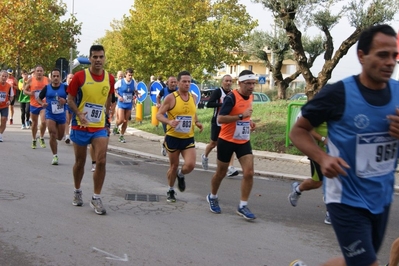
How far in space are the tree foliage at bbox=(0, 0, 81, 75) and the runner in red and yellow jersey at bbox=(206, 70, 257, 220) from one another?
30300 millimetres

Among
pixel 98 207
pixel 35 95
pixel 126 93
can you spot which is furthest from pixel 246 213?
pixel 126 93

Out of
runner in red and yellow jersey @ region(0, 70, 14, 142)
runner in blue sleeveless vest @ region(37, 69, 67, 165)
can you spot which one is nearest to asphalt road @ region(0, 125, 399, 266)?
runner in blue sleeveless vest @ region(37, 69, 67, 165)

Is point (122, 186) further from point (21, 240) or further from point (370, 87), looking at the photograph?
point (370, 87)

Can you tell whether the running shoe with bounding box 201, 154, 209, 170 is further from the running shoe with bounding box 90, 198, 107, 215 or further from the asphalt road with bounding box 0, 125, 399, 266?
the running shoe with bounding box 90, 198, 107, 215

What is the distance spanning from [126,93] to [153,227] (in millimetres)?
9886

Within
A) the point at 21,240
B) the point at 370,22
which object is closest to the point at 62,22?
the point at 370,22

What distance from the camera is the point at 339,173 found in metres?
3.43

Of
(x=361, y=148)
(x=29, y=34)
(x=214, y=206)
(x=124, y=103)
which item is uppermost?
(x=29, y=34)

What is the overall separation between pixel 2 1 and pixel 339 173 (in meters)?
35.4

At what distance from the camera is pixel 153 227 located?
6.80 metres

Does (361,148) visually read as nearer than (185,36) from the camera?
Yes

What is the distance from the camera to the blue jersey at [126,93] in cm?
1613

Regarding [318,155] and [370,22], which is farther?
[370,22]

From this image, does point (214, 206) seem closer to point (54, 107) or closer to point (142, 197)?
point (142, 197)
